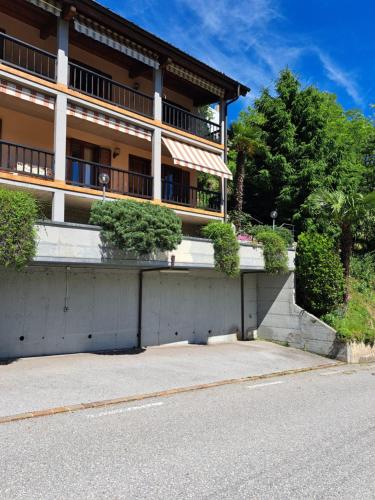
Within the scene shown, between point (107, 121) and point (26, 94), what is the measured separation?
2.86 meters

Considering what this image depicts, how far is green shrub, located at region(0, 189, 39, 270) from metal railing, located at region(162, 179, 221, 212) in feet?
30.7

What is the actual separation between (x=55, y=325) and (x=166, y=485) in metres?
8.94

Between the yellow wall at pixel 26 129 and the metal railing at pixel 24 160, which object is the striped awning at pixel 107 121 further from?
the metal railing at pixel 24 160

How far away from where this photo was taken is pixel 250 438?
19.9 ft

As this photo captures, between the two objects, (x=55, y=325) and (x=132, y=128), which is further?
(x=132, y=128)

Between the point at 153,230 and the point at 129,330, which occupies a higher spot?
the point at 153,230

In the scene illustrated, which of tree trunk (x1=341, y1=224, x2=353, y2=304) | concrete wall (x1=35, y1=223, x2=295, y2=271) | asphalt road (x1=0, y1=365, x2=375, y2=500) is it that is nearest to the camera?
asphalt road (x1=0, y1=365, x2=375, y2=500)

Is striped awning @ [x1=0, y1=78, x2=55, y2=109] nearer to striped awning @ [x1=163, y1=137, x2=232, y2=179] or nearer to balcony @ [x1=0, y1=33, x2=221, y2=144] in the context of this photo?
balcony @ [x1=0, y1=33, x2=221, y2=144]

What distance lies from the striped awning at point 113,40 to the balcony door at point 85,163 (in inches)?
137

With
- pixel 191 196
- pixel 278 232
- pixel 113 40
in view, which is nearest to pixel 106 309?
pixel 278 232

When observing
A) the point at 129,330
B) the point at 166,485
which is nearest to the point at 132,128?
the point at 129,330

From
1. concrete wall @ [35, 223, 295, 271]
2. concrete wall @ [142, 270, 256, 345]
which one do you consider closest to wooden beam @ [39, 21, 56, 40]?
concrete wall @ [35, 223, 295, 271]

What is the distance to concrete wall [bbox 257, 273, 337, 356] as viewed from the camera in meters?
16.3

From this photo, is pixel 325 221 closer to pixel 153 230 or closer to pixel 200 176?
pixel 200 176
